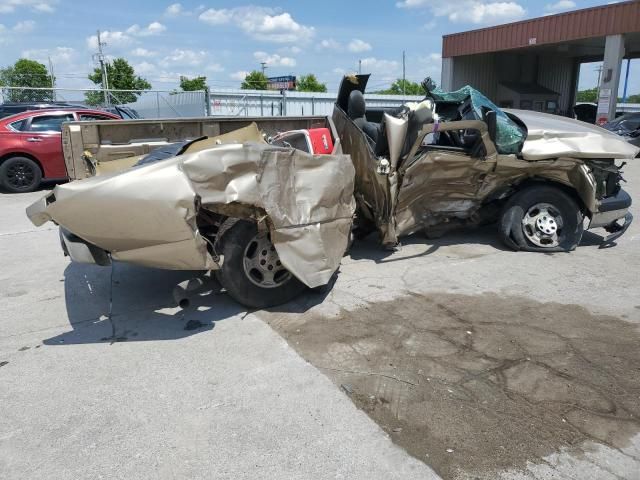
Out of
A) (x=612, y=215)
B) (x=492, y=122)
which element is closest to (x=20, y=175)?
(x=492, y=122)

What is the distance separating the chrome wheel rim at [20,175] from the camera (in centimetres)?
1136

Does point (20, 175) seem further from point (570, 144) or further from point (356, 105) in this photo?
point (570, 144)

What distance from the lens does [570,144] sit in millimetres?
6109

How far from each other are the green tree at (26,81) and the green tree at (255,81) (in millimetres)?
24043

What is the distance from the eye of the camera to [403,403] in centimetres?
323

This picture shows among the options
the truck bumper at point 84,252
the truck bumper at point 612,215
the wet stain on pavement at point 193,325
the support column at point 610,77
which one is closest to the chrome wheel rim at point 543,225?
the truck bumper at point 612,215

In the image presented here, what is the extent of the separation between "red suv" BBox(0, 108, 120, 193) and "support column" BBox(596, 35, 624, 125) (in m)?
19.1

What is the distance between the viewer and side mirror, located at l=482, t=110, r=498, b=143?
5.71m

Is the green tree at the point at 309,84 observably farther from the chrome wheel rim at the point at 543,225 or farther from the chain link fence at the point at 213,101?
the chrome wheel rim at the point at 543,225

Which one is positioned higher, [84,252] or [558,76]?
[558,76]

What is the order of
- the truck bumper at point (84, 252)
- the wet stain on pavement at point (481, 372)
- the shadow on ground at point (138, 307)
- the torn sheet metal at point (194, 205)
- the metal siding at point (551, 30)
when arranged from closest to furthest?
the wet stain on pavement at point (481, 372) < the torn sheet metal at point (194, 205) < the truck bumper at point (84, 252) < the shadow on ground at point (138, 307) < the metal siding at point (551, 30)

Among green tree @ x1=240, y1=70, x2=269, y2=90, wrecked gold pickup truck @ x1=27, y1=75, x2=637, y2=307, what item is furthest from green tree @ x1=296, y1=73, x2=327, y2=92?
wrecked gold pickup truck @ x1=27, y1=75, x2=637, y2=307

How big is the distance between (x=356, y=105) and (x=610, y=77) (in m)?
18.7

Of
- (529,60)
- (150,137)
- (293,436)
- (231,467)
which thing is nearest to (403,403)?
(293,436)
